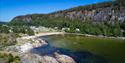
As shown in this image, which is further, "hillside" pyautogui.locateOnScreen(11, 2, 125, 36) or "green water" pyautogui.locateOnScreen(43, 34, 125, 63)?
"hillside" pyautogui.locateOnScreen(11, 2, 125, 36)

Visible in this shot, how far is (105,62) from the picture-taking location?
57.6 metres

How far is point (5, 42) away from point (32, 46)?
11.3 metres

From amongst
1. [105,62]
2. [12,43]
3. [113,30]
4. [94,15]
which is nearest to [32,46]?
[12,43]

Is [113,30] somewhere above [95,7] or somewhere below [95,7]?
below

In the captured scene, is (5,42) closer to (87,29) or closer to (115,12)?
(87,29)

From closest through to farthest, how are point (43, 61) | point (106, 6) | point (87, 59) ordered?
point (43, 61)
point (87, 59)
point (106, 6)

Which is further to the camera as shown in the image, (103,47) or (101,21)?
(101,21)

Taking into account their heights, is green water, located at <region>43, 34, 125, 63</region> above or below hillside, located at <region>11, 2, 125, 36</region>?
below

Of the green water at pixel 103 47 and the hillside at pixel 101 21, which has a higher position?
the hillside at pixel 101 21

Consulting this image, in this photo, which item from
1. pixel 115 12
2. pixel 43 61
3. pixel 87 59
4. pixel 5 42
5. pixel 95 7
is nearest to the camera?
pixel 43 61

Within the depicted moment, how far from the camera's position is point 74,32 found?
14525 centimetres

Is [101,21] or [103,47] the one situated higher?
[101,21]

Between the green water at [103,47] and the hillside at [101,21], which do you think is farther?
the hillside at [101,21]

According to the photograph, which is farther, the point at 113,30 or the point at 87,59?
the point at 113,30
